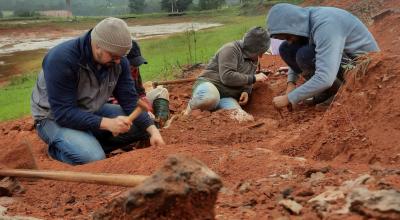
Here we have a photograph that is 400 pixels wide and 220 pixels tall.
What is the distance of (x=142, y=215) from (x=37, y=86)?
2.87 meters

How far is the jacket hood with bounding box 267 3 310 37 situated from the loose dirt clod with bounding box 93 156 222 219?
2843 millimetres

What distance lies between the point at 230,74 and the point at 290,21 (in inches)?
47.6

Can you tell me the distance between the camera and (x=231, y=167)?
3.40 meters

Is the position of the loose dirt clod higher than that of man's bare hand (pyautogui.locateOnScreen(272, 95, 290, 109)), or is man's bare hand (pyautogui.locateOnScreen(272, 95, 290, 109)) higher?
the loose dirt clod

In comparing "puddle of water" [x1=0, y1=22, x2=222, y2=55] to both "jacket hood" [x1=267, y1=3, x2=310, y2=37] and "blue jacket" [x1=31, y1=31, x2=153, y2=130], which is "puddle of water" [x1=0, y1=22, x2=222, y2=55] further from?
"blue jacket" [x1=31, y1=31, x2=153, y2=130]

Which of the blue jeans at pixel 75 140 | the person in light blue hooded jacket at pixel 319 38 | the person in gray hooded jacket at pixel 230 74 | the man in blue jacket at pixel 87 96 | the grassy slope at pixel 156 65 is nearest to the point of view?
the man in blue jacket at pixel 87 96

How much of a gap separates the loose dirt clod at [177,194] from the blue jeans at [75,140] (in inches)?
93.7

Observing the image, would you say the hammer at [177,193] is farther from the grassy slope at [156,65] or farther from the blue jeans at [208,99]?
the grassy slope at [156,65]

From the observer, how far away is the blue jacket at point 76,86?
4.25m

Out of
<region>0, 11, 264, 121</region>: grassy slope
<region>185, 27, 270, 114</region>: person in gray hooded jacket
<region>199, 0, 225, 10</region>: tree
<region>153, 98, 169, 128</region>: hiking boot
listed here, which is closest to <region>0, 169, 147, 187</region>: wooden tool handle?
<region>153, 98, 169, 128</region>: hiking boot

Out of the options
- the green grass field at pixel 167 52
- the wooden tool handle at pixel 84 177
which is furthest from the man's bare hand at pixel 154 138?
the green grass field at pixel 167 52

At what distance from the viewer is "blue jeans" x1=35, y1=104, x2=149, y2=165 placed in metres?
4.47

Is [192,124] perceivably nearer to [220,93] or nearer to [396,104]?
[220,93]

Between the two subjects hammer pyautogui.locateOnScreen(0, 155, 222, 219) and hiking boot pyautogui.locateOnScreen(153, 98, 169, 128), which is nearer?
hammer pyautogui.locateOnScreen(0, 155, 222, 219)
